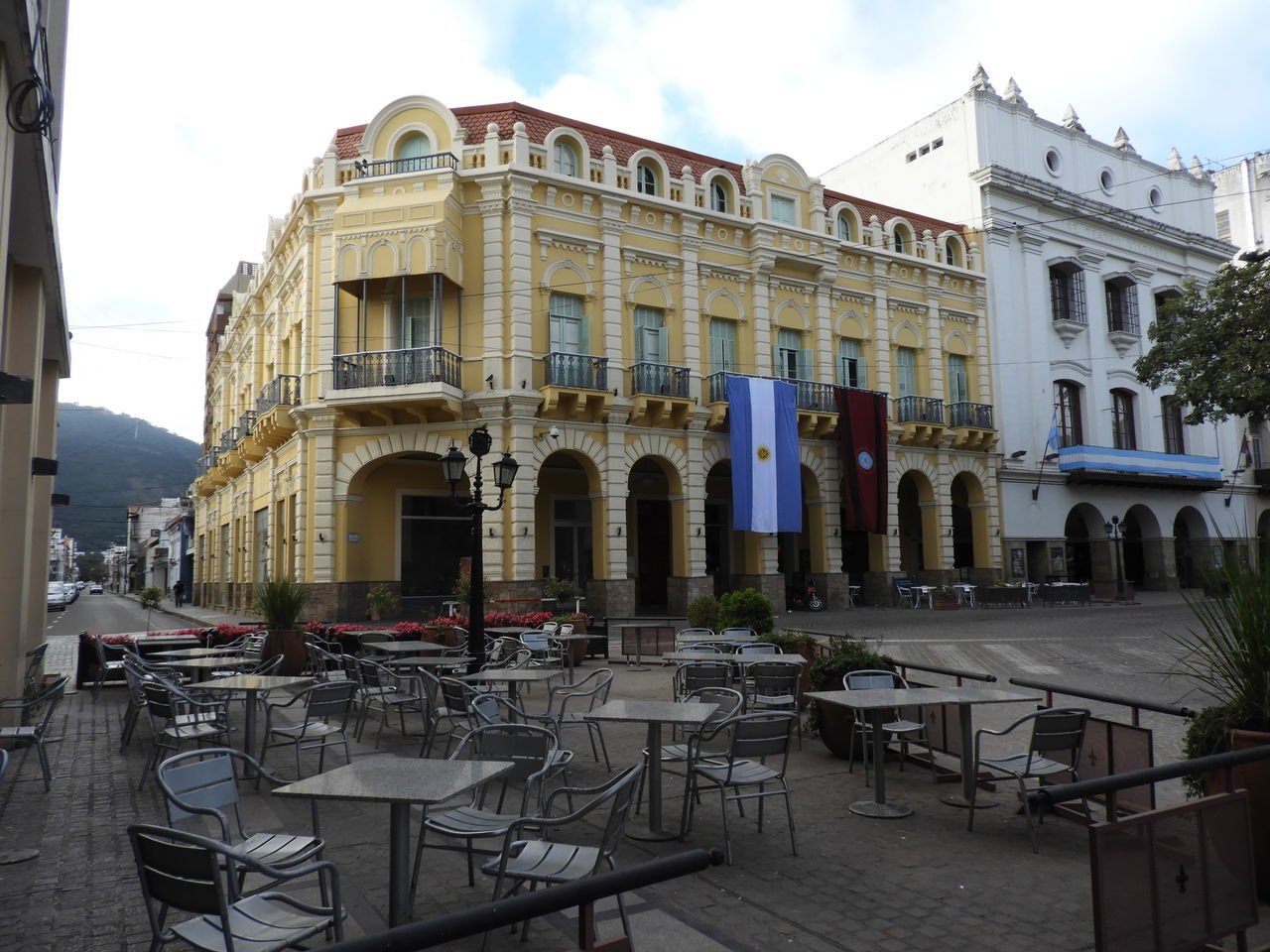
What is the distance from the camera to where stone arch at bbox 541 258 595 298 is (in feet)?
71.1

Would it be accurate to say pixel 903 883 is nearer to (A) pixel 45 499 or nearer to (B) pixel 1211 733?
(B) pixel 1211 733

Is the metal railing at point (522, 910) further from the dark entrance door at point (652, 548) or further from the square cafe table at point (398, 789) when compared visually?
the dark entrance door at point (652, 548)

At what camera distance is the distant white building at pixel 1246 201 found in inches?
1735

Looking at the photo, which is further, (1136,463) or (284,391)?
(1136,463)

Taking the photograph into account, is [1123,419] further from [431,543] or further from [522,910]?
[522,910]

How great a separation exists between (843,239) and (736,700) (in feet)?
77.3

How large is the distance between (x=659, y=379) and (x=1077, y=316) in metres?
18.8

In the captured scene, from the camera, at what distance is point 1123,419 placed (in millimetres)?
33594

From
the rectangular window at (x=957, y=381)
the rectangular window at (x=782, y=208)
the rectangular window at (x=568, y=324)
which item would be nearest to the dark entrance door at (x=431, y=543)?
the rectangular window at (x=568, y=324)

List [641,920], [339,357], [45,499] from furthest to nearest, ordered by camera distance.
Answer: [339,357] → [45,499] → [641,920]

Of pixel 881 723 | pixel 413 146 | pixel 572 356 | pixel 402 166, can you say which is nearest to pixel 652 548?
pixel 572 356

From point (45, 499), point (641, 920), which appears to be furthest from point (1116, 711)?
point (45, 499)

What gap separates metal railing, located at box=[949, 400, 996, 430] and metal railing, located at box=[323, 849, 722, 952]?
1106 inches

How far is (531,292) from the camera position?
70.2 feet
